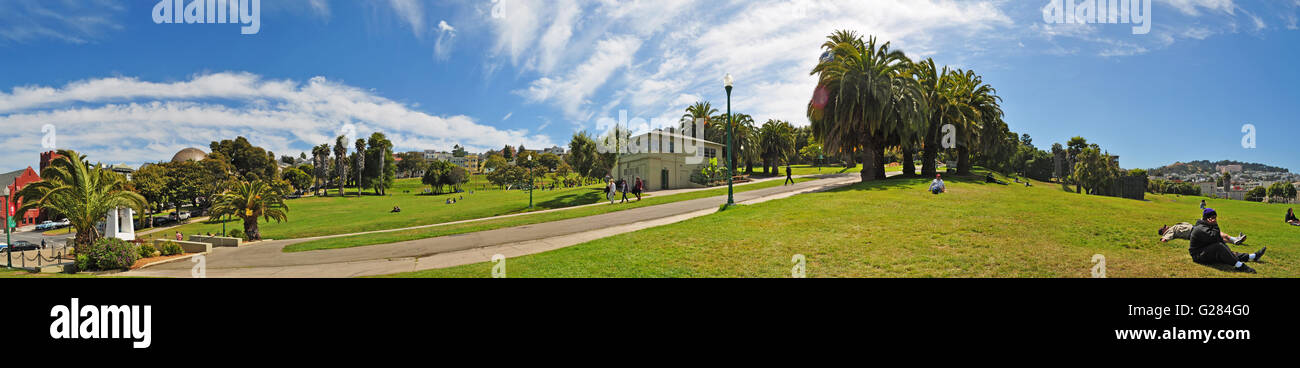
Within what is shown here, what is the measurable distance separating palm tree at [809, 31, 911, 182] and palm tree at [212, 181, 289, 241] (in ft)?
106

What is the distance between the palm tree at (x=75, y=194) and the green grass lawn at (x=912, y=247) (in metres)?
16.5

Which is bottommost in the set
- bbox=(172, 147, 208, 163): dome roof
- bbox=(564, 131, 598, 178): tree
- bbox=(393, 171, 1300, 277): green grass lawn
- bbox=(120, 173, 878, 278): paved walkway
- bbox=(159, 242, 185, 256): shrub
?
bbox=(159, 242, 185, 256): shrub

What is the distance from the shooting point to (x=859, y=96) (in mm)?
26781

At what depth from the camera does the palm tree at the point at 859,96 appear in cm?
2678

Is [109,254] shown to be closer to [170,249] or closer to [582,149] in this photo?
[170,249]

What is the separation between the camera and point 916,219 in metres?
11.4

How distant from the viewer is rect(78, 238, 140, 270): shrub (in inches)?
564

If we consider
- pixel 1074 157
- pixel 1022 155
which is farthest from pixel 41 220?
pixel 1022 155

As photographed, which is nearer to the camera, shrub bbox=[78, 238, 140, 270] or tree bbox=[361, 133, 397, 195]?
shrub bbox=[78, 238, 140, 270]

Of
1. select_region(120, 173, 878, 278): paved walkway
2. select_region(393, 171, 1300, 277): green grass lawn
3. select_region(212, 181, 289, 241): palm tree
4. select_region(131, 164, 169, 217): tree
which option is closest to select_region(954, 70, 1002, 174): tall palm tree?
select_region(393, 171, 1300, 277): green grass lawn

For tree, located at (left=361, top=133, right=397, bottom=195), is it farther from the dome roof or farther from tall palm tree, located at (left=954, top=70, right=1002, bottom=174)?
tall palm tree, located at (left=954, top=70, right=1002, bottom=174)

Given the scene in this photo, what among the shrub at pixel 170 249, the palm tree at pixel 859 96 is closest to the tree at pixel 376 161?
the shrub at pixel 170 249

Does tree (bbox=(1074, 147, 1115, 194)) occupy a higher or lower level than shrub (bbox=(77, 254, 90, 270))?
higher
